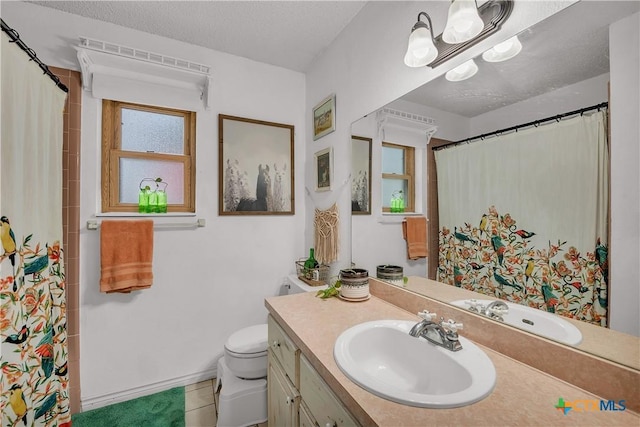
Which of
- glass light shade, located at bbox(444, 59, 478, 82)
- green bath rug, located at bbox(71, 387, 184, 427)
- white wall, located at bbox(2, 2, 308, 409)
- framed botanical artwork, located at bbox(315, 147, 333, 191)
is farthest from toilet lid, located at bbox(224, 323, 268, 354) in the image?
glass light shade, located at bbox(444, 59, 478, 82)

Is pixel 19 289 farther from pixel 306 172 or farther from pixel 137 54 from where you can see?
pixel 306 172

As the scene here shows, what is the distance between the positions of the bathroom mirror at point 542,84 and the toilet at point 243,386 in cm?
100

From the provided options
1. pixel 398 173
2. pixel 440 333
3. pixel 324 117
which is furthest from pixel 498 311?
pixel 324 117

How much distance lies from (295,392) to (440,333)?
0.59 meters

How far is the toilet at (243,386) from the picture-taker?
4.89 feet

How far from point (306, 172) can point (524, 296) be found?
169 centimetres

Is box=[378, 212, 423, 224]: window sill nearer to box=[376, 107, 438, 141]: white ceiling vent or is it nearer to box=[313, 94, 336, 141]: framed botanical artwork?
box=[376, 107, 438, 141]: white ceiling vent

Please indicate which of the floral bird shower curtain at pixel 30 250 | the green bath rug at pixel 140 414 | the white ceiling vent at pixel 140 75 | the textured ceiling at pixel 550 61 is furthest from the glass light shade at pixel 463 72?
the green bath rug at pixel 140 414

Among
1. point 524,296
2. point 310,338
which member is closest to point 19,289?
point 310,338

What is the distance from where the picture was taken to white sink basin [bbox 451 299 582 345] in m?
0.75

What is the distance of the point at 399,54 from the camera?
132 cm

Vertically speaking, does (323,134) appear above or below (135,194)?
above

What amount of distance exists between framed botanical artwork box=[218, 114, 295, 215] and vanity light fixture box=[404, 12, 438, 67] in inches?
50.6

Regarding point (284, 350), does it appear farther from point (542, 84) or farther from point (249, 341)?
point (542, 84)
